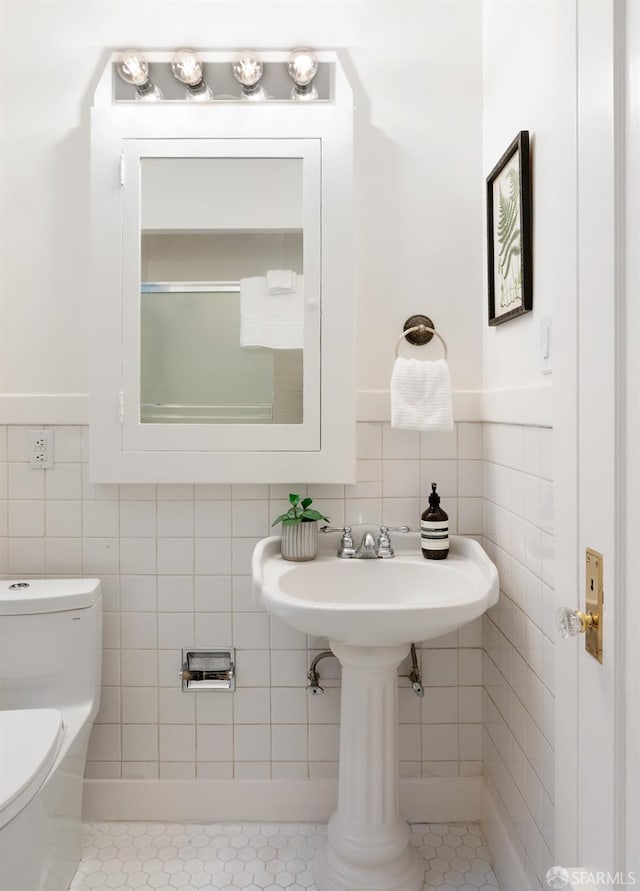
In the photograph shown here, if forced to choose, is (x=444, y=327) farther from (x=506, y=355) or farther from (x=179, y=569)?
(x=179, y=569)

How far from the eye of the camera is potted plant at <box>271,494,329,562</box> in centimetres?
167

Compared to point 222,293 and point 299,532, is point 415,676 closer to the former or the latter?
point 299,532

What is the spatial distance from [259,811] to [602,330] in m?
1.65

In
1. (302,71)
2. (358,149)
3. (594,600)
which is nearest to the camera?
(594,600)

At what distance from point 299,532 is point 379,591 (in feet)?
0.87

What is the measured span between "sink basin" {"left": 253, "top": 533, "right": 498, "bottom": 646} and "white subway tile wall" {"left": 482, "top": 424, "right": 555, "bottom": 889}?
0.09 meters

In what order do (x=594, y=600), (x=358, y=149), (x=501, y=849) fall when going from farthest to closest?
(x=358, y=149) < (x=501, y=849) < (x=594, y=600)

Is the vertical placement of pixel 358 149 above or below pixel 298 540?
above

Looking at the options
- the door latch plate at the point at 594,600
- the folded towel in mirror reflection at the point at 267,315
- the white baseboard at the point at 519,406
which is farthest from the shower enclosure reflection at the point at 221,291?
the door latch plate at the point at 594,600

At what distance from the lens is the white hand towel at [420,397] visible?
1657 millimetres

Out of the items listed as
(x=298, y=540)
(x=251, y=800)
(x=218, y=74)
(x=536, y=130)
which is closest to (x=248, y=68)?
(x=218, y=74)

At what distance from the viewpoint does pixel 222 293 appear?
1.72 m

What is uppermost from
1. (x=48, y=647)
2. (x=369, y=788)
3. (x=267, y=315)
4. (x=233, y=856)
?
(x=267, y=315)

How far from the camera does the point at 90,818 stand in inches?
71.9
